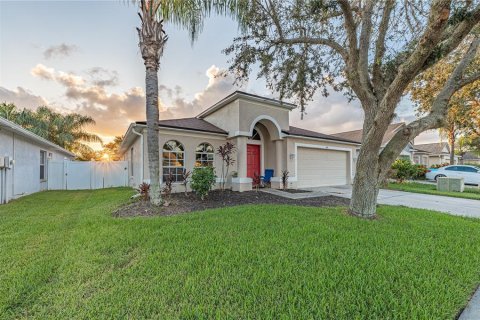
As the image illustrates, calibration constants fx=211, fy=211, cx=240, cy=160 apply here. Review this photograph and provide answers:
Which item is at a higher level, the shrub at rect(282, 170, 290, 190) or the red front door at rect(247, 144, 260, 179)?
the red front door at rect(247, 144, 260, 179)

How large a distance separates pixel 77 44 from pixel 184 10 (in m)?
5.16

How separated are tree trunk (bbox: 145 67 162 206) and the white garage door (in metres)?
9.00

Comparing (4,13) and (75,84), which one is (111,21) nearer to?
(4,13)

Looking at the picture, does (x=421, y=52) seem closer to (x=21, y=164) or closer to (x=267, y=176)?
(x=267, y=176)

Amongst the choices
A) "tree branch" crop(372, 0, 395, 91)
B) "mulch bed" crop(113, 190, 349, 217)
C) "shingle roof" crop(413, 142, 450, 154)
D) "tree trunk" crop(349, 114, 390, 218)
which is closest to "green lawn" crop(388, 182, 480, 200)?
"mulch bed" crop(113, 190, 349, 217)

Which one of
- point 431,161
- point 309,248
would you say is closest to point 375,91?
point 309,248

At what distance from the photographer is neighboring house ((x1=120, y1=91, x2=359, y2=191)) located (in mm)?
10578

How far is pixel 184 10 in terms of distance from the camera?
7.28 metres

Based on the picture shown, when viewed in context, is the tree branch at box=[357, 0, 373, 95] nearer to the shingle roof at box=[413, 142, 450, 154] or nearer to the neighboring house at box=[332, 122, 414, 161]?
the neighboring house at box=[332, 122, 414, 161]

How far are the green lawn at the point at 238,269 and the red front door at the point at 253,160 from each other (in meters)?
7.13

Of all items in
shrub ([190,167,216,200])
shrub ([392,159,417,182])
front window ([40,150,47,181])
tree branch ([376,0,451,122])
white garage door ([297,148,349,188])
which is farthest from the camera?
shrub ([392,159,417,182])

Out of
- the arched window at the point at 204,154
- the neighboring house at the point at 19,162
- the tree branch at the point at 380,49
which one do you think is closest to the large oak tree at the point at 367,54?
the tree branch at the point at 380,49

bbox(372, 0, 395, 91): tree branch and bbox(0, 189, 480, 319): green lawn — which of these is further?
bbox(372, 0, 395, 91): tree branch

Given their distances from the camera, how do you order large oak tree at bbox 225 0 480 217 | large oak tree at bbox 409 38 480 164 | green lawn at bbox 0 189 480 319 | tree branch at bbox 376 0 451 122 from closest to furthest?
green lawn at bbox 0 189 480 319 → tree branch at bbox 376 0 451 122 → large oak tree at bbox 225 0 480 217 → large oak tree at bbox 409 38 480 164
